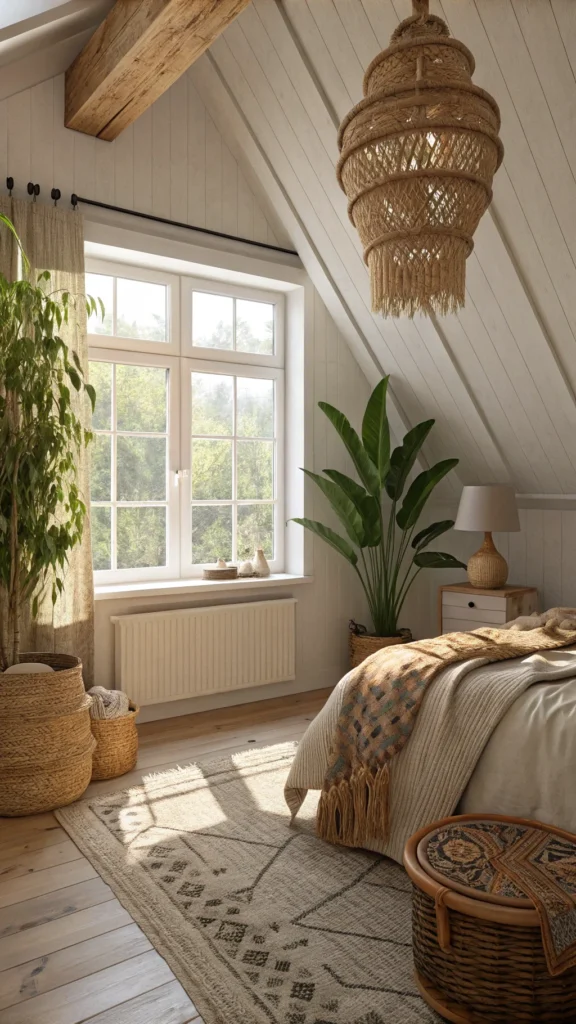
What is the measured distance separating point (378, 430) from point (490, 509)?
0.73m

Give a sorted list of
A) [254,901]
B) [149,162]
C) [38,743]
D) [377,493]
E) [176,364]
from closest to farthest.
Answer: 1. [254,901]
2. [38,743]
3. [149,162]
4. [176,364]
5. [377,493]

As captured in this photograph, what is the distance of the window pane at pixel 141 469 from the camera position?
3.83m

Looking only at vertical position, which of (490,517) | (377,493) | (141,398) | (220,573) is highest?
(141,398)

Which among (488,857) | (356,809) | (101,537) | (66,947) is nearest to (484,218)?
(101,537)

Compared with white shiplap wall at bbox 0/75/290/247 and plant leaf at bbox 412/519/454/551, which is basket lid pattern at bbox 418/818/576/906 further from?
white shiplap wall at bbox 0/75/290/247

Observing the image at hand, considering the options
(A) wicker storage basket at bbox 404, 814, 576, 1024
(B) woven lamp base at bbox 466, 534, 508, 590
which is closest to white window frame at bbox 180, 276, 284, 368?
(B) woven lamp base at bbox 466, 534, 508, 590

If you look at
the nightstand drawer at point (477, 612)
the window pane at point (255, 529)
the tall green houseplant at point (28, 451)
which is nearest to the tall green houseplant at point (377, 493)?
the nightstand drawer at point (477, 612)

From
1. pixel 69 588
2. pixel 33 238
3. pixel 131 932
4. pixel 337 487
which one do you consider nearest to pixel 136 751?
pixel 69 588

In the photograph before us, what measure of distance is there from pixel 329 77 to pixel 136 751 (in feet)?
9.86

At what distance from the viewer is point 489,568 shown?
4.20 metres

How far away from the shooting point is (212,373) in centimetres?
416

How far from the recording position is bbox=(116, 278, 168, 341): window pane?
3.83 metres

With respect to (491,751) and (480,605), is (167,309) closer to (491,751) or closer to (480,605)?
(480,605)

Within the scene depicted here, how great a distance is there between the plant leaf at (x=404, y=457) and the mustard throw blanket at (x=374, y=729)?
1715 millimetres
